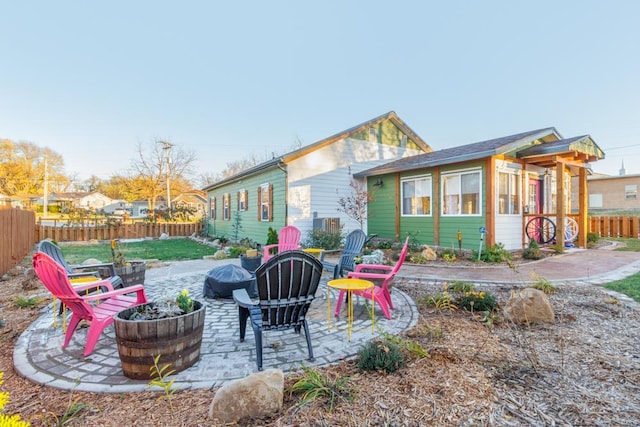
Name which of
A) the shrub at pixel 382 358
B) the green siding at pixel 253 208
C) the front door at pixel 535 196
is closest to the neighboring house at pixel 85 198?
Answer: the green siding at pixel 253 208

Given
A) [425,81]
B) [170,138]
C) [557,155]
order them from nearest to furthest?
[557,155], [425,81], [170,138]

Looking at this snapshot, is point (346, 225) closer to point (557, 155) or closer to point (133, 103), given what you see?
point (557, 155)

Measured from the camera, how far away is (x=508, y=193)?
8945 millimetres

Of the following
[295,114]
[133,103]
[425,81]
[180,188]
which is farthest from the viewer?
[180,188]

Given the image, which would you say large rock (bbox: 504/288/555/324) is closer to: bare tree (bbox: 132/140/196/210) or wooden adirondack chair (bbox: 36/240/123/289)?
wooden adirondack chair (bbox: 36/240/123/289)

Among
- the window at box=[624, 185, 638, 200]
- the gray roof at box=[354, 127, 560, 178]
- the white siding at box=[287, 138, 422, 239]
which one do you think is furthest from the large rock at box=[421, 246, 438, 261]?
the window at box=[624, 185, 638, 200]

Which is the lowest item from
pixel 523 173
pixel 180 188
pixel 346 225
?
pixel 346 225

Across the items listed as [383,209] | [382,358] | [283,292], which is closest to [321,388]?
[382,358]

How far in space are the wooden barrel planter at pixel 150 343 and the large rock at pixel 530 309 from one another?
132 inches

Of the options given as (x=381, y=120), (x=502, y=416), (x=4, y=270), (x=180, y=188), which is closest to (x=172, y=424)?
(x=502, y=416)

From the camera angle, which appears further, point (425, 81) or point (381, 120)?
point (425, 81)

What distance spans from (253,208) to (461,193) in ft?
26.1

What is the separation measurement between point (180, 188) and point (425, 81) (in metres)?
29.1

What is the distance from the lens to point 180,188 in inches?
1345
